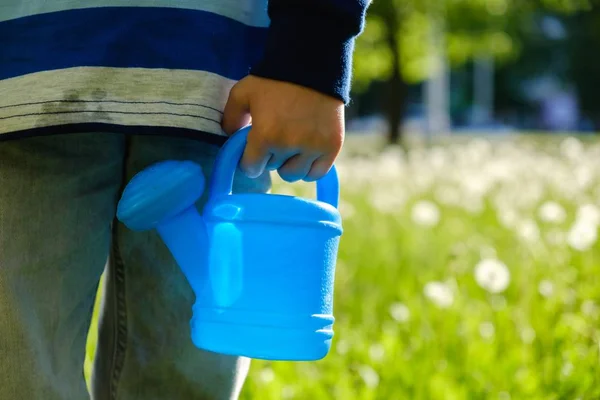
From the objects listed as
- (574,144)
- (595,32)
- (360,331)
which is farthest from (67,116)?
(595,32)

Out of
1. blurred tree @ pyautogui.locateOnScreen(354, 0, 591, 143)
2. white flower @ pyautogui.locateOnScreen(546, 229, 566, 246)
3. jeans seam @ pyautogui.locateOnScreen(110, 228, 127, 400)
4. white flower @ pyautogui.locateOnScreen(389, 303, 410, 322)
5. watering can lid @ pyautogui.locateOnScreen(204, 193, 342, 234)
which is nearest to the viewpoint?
watering can lid @ pyautogui.locateOnScreen(204, 193, 342, 234)

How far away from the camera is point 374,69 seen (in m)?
20.1

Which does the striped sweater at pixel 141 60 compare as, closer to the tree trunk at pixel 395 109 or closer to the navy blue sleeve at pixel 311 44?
the navy blue sleeve at pixel 311 44

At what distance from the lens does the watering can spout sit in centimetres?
109

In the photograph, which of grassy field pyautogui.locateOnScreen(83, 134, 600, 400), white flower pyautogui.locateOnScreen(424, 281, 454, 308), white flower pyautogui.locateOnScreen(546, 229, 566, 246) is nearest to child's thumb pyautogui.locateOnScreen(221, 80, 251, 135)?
grassy field pyautogui.locateOnScreen(83, 134, 600, 400)

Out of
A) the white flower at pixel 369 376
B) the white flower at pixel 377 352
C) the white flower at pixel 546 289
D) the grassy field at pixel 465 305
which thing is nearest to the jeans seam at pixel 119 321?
the grassy field at pixel 465 305

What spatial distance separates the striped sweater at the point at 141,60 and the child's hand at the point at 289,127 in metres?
0.02

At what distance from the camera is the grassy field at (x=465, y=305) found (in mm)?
2104

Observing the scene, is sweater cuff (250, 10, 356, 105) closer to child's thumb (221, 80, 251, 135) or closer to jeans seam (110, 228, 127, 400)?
child's thumb (221, 80, 251, 135)

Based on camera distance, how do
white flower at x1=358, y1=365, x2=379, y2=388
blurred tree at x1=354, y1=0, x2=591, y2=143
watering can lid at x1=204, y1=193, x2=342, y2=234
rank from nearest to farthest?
watering can lid at x1=204, y1=193, x2=342, y2=234 → white flower at x1=358, y1=365, x2=379, y2=388 → blurred tree at x1=354, y1=0, x2=591, y2=143

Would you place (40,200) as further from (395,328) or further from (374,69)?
(374,69)

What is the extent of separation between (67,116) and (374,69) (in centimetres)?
1929

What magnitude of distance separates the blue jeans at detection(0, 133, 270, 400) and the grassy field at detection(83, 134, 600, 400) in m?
0.67

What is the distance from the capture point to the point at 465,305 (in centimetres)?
275
